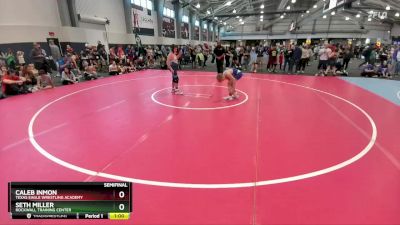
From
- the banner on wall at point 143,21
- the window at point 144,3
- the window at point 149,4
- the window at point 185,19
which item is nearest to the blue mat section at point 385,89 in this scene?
the banner on wall at point 143,21

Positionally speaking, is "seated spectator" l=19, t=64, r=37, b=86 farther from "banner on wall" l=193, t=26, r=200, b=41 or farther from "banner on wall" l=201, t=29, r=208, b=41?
"banner on wall" l=201, t=29, r=208, b=41

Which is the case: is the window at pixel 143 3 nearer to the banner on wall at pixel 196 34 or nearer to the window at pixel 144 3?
the window at pixel 144 3

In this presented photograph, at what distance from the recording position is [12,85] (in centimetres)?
866

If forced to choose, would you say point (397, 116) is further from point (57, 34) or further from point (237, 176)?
point (57, 34)

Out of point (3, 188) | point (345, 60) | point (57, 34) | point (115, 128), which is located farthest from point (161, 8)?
point (3, 188)

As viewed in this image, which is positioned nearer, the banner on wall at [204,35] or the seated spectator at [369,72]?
the seated spectator at [369,72]

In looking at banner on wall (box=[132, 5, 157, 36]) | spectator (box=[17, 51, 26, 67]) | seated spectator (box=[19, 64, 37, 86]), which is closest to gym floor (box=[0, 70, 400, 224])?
seated spectator (box=[19, 64, 37, 86])

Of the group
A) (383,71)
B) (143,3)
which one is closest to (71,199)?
(383,71)

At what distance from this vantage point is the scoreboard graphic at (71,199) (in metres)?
1.98

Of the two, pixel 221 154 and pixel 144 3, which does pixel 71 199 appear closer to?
pixel 221 154

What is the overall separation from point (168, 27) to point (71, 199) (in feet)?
93.7

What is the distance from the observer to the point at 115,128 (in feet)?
17.9

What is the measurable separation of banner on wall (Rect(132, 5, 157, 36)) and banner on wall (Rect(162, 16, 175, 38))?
1771mm

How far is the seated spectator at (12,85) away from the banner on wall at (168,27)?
19829 mm
